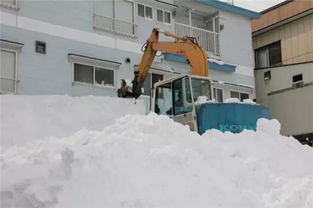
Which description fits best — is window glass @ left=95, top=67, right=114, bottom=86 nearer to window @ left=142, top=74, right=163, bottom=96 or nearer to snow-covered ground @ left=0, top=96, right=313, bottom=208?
window @ left=142, top=74, right=163, bottom=96

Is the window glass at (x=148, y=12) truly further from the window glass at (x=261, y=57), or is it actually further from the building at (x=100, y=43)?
the window glass at (x=261, y=57)

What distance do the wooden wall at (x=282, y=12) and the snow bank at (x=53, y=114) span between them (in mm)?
12017

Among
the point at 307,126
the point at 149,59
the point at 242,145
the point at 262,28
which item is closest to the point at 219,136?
the point at 242,145

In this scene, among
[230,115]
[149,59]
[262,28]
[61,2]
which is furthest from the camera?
[262,28]

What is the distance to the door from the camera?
10.9 meters

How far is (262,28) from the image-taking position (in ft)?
80.5

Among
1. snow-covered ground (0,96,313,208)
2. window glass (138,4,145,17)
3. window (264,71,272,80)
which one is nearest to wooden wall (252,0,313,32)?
window (264,71,272,80)

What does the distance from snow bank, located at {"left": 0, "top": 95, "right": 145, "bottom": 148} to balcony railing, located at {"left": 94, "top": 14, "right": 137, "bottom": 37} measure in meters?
3.32

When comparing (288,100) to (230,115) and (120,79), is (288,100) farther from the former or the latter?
(230,115)

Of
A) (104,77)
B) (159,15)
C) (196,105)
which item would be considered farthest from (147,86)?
(196,105)

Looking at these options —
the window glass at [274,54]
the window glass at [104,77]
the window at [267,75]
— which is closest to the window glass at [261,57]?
the window glass at [274,54]

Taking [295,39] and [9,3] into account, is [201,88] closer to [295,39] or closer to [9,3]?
[9,3]

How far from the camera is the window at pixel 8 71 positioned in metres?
13.5

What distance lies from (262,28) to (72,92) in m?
12.8
